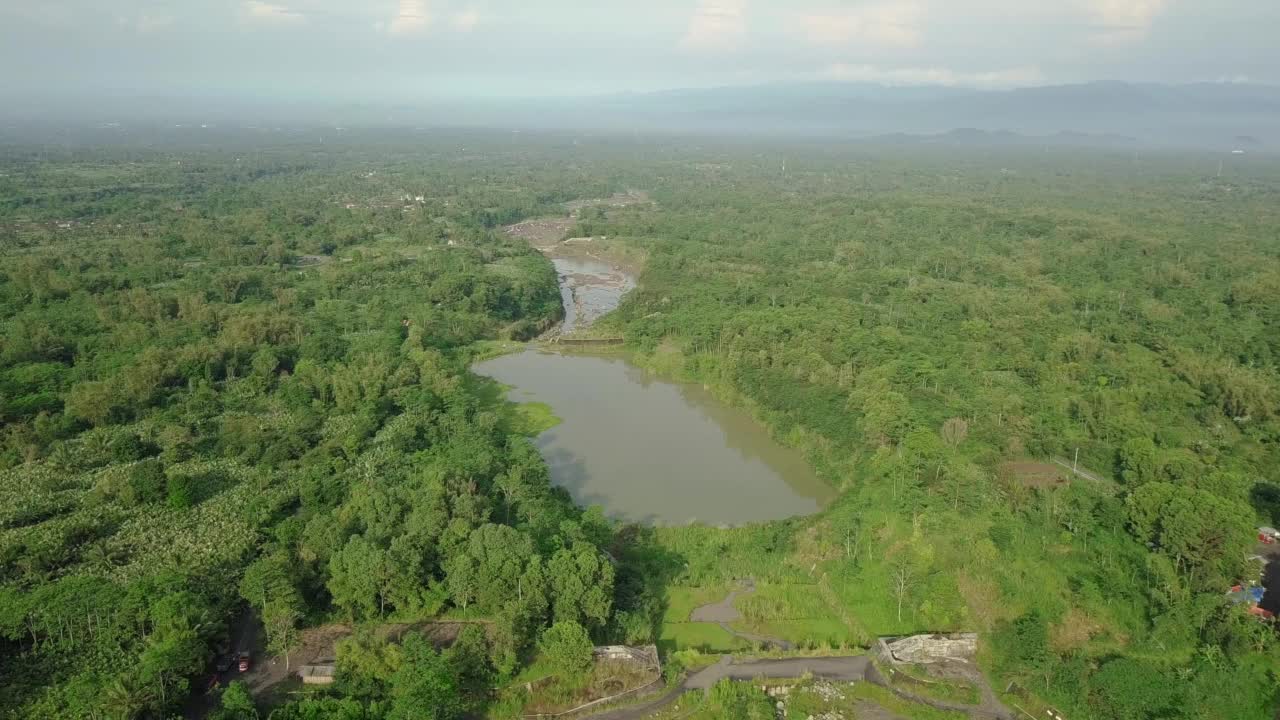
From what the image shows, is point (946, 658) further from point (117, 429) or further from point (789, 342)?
point (117, 429)

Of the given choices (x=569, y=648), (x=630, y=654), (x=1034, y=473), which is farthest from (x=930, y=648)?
(x=1034, y=473)

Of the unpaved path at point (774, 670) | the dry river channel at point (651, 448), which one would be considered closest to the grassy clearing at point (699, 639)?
the unpaved path at point (774, 670)

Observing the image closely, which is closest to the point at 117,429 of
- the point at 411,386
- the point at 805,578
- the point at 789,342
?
the point at 411,386

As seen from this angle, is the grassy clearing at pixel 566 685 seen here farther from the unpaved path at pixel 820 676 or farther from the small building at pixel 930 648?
the small building at pixel 930 648

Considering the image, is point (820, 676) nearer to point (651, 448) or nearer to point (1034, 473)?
point (1034, 473)

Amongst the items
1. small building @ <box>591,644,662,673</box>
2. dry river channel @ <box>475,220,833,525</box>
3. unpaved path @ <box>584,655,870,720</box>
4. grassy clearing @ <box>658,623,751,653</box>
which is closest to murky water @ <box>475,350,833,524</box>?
dry river channel @ <box>475,220,833,525</box>
